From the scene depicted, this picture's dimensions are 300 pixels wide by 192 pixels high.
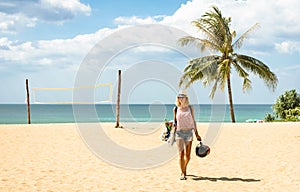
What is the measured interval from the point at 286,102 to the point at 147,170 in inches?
887

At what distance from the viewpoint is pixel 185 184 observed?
19.2 ft

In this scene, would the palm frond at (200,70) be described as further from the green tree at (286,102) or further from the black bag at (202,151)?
the black bag at (202,151)

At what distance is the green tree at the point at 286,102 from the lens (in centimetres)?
2741

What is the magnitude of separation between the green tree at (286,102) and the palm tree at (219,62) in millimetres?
8586

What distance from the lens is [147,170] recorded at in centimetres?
712

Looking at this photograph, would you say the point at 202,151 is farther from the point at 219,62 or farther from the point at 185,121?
the point at 219,62

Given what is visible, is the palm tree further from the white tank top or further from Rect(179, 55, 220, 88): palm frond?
the white tank top

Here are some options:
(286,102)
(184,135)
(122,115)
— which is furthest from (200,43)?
(122,115)

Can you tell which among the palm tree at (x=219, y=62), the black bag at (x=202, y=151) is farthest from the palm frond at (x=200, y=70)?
the black bag at (x=202, y=151)

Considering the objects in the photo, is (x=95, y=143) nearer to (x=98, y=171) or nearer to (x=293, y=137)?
(x=98, y=171)

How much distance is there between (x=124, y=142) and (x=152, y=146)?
979mm

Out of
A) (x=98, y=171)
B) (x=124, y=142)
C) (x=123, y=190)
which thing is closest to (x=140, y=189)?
(x=123, y=190)

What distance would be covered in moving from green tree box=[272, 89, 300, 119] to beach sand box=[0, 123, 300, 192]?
56.5ft

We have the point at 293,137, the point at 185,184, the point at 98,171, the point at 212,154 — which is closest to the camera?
the point at 185,184
